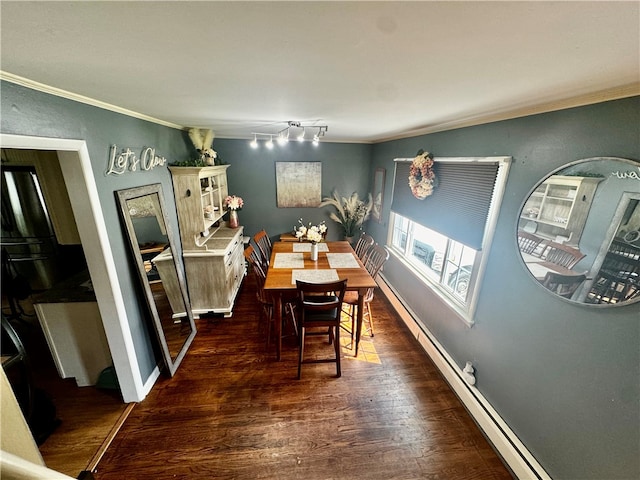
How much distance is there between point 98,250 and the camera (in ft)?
5.68

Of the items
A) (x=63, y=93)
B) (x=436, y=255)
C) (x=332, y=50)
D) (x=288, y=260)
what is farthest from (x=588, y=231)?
(x=63, y=93)

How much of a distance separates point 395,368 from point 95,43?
9.91ft

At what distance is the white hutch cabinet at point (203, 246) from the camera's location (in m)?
2.90

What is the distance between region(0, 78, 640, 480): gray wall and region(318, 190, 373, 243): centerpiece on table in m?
2.12

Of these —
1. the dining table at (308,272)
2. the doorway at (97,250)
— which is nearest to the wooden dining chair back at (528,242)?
the dining table at (308,272)

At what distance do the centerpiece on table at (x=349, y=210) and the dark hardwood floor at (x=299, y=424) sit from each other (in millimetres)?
2508

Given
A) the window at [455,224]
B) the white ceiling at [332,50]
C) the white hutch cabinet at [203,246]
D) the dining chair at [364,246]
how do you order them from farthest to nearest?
the dining chair at [364,246]
the white hutch cabinet at [203,246]
the window at [455,224]
the white ceiling at [332,50]

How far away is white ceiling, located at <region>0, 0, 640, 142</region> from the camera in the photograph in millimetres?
602

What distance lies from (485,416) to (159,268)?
3207mm

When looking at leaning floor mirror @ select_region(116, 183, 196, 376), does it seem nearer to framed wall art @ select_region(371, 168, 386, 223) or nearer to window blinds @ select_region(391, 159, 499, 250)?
window blinds @ select_region(391, 159, 499, 250)

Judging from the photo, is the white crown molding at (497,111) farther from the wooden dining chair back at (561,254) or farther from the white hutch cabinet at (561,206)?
the wooden dining chair back at (561,254)

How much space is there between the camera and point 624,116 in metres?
1.15

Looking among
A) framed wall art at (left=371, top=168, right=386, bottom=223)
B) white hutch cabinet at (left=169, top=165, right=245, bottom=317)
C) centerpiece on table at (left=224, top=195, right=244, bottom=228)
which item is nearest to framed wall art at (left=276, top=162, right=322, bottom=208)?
centerpiece on table at (left=224, top=195, right=244, bottom=228)

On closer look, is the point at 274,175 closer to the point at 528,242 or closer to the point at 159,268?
the point at 159,268
